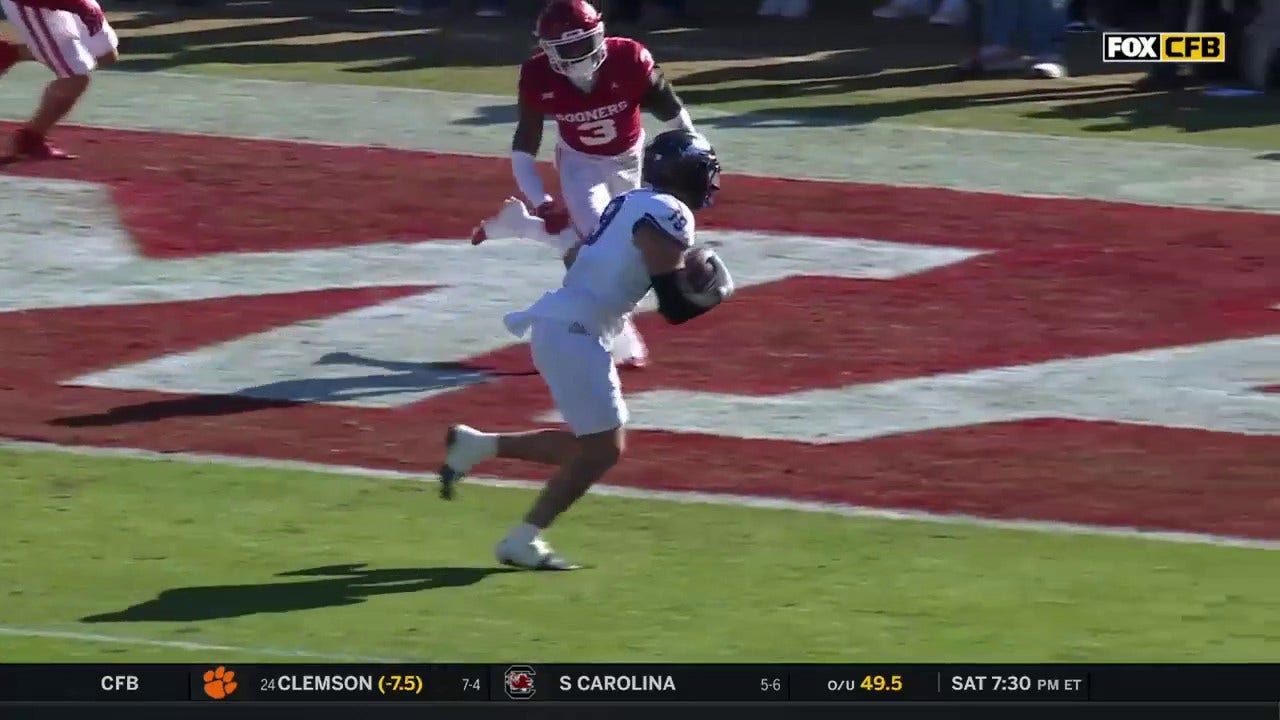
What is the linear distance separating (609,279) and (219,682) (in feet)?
7.61

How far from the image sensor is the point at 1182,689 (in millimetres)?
7004

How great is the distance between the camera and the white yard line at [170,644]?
7781 mm

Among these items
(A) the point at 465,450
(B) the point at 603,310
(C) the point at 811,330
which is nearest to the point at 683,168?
(B) the point at 603,310

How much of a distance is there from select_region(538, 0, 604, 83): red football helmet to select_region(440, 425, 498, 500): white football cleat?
2.80 m

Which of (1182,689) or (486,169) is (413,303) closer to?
(486,169)

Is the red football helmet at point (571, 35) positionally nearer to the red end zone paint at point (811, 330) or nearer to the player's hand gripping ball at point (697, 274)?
the red end zone paint at point (811, 330)

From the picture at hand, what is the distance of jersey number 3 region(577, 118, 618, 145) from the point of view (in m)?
12.0

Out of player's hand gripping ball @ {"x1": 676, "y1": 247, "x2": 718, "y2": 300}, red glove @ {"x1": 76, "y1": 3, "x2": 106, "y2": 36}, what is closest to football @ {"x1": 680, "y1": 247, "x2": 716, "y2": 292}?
player's hand gripping ball @ {"x1": 676, "y1": 247, "x2": 718, "y2": 300}

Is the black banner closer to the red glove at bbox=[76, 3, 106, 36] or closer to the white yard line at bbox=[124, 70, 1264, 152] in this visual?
the red glove at bbox=[76, 3, 106, 36]

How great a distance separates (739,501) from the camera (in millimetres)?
10094

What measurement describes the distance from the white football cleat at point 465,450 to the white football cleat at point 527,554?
0.38 metres

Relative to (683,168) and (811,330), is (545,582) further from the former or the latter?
(811,330)

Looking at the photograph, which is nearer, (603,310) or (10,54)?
(603,310)

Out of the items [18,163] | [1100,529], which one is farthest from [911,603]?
[18,163]
